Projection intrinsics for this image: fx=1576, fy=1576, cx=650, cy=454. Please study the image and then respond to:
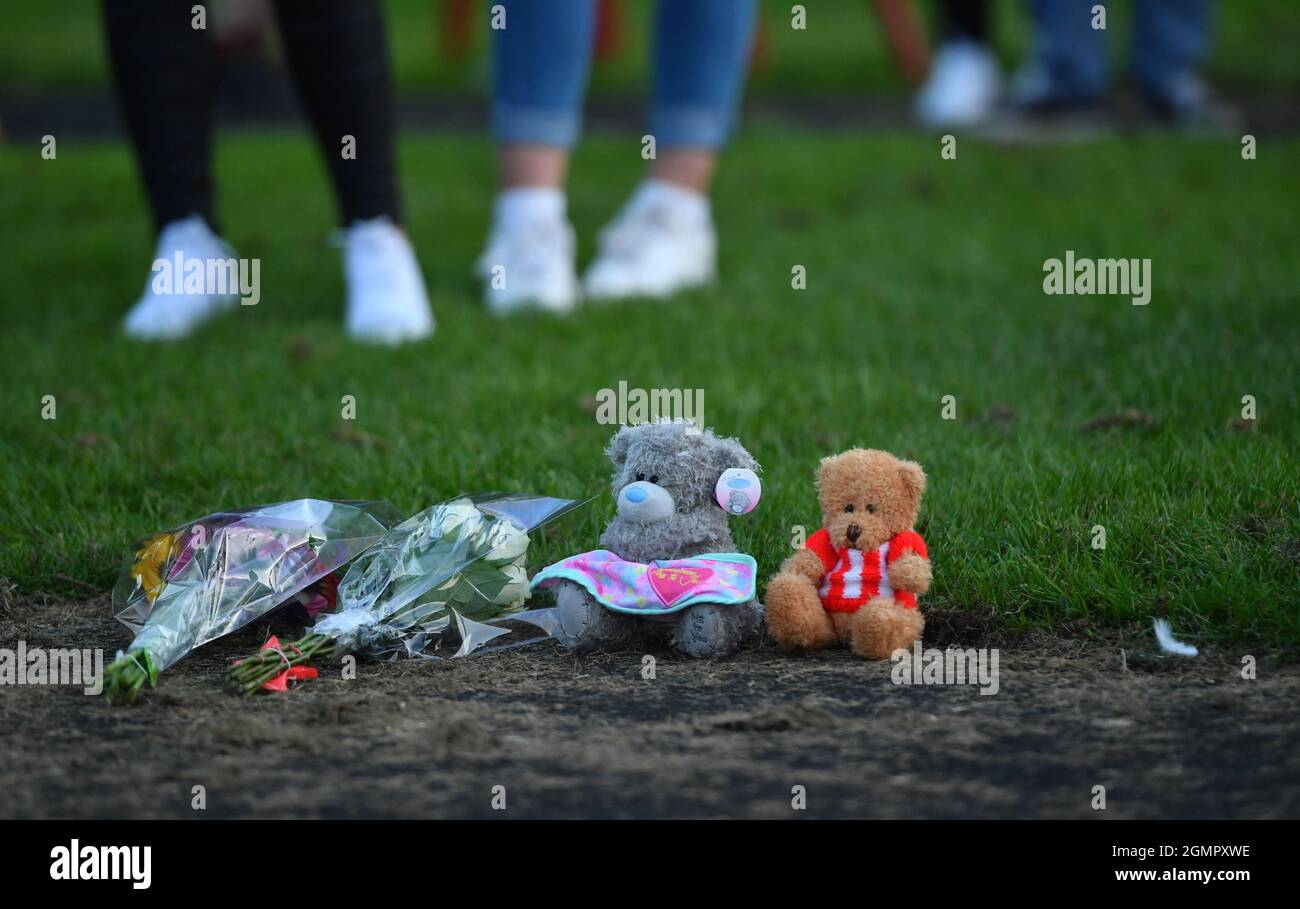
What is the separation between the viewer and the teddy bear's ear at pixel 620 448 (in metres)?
2.78

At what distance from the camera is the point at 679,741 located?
7.42 feet

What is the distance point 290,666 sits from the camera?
8.39ft

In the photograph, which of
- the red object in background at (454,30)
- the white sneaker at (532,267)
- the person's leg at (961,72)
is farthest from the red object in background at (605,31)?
the white sneaker at (532,267)

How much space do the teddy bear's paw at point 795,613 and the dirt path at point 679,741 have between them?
4cm

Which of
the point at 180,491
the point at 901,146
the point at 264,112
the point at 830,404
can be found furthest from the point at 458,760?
the point at 264,112

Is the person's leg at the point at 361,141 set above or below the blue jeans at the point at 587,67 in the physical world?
below

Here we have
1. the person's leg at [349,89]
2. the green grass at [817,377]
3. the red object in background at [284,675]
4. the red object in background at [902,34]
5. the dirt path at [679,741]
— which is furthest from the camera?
the red object in background at [902,34]

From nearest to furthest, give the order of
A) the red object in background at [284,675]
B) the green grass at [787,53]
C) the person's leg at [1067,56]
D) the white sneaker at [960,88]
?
the red object in background at [284,675], the person's leg at [1067,56], the white sneaker at [960,88], the green grass at [787,53]

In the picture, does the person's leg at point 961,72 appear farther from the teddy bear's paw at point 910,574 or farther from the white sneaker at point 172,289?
the teddy bear's paw at point 910,574

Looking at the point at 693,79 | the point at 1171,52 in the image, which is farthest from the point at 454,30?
the point at 693,79

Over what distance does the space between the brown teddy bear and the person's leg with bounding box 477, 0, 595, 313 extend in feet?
7.49

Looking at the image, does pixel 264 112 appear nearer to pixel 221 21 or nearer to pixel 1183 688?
pixel 221 21
